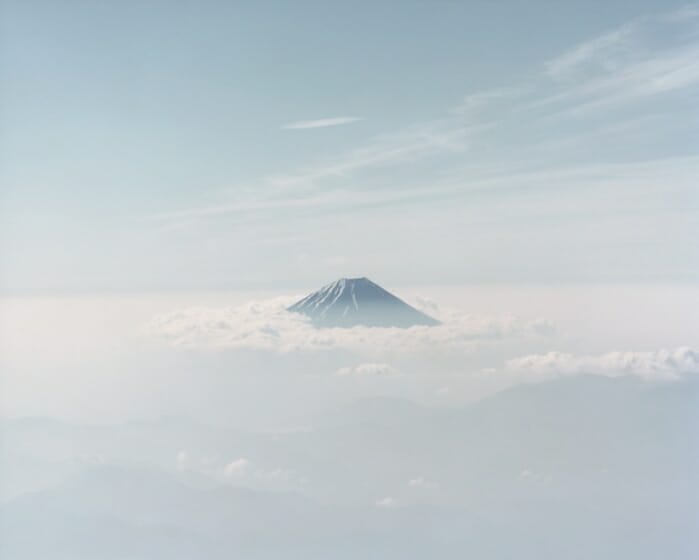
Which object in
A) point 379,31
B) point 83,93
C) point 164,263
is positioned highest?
point 379,31

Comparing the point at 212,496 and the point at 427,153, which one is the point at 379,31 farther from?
the point at 212,496

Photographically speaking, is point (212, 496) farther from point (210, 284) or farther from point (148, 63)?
point (148, 63)

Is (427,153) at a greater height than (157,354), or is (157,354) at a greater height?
(427,153)

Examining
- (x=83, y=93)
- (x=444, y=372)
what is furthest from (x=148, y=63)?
(x=444, y=372)

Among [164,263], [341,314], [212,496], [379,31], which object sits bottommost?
[212,496]

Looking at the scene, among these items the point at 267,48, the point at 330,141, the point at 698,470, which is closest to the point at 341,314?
the point at 330,141

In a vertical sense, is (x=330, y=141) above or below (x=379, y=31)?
below
